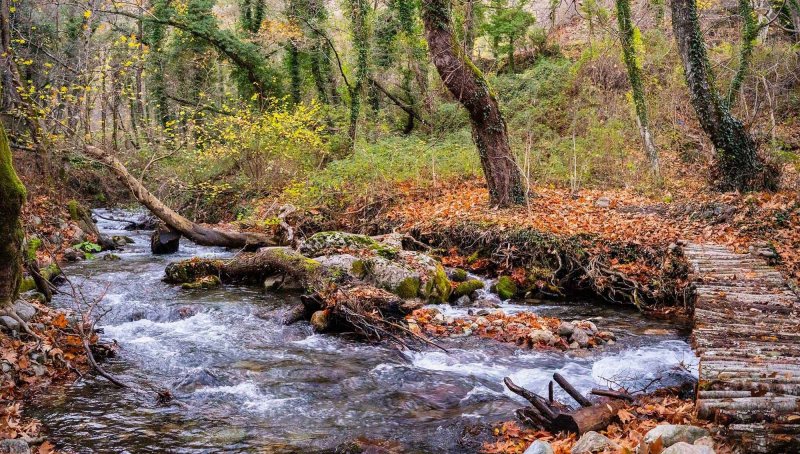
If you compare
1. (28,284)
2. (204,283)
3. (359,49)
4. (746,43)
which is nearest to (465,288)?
(204,283)

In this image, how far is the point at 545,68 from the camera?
24031 millimetres

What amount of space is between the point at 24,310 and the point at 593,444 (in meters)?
6.48

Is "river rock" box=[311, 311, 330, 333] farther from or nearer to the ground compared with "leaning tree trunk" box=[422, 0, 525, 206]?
nearer to the ground

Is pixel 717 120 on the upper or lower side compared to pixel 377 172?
upper

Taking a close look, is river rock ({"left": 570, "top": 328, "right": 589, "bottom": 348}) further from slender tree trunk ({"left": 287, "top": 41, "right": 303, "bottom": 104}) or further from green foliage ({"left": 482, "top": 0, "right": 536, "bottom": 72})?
green foliage ({"left": 482, "top": 0, "right": 536, "bottom": 72})

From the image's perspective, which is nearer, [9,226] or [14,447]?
[14,447]

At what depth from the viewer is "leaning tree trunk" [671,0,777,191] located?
37.3 ft

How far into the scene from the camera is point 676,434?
138 inches

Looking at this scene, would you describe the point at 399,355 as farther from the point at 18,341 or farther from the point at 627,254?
the point at 627,254

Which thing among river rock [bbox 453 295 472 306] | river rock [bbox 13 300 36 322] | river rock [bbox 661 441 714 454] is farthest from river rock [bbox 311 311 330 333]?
river rock [bbox 661 441 714 454]

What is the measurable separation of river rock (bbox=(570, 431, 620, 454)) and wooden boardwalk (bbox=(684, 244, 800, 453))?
0.67 meters

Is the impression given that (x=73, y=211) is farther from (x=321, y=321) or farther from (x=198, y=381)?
(x=198, y=381)

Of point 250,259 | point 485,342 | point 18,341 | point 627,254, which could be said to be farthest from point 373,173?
point 18,341

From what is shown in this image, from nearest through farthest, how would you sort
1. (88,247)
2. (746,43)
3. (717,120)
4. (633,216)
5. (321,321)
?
(321,321) → (717,120) → (633,216) → (88,247) → (746,43)
